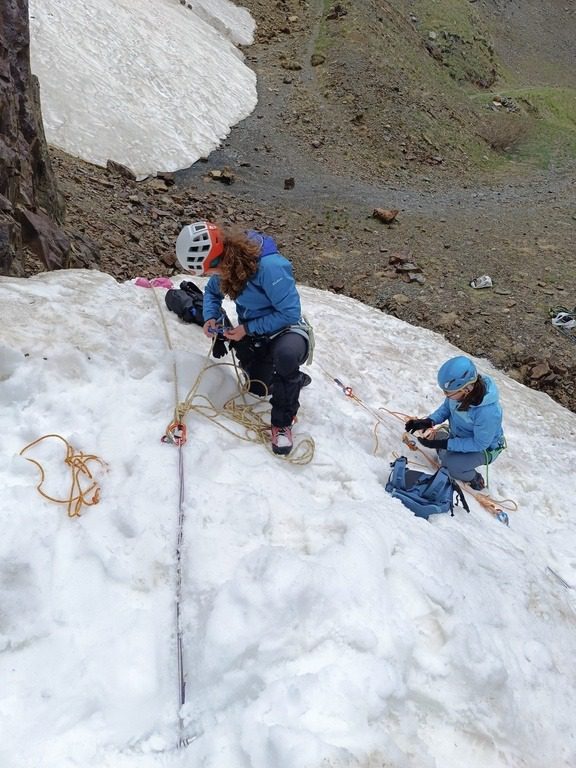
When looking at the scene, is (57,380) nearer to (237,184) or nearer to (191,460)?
(191,460)

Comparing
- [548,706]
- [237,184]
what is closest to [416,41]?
[237,184]

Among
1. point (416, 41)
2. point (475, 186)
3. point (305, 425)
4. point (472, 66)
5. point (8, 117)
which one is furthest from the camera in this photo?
point (472, 66)

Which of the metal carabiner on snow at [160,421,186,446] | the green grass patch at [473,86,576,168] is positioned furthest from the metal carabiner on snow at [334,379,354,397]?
the green grass patch at [473,86,576,168]

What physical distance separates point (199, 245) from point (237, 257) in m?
0.35

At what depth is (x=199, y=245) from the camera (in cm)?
472

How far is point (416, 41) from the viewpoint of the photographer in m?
28.7

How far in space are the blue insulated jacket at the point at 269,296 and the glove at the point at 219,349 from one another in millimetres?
611

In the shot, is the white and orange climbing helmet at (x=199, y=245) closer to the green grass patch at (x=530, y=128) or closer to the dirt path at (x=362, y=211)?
the dirt path at (x=362, y=211)

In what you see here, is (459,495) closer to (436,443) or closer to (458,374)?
(436,443)

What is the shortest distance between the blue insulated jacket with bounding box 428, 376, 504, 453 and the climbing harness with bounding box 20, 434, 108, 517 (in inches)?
153

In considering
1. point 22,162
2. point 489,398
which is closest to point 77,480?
point 489,398

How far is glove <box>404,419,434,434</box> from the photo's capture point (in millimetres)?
6589

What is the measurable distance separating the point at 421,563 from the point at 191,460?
2.02 m

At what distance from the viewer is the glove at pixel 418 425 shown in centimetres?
659
